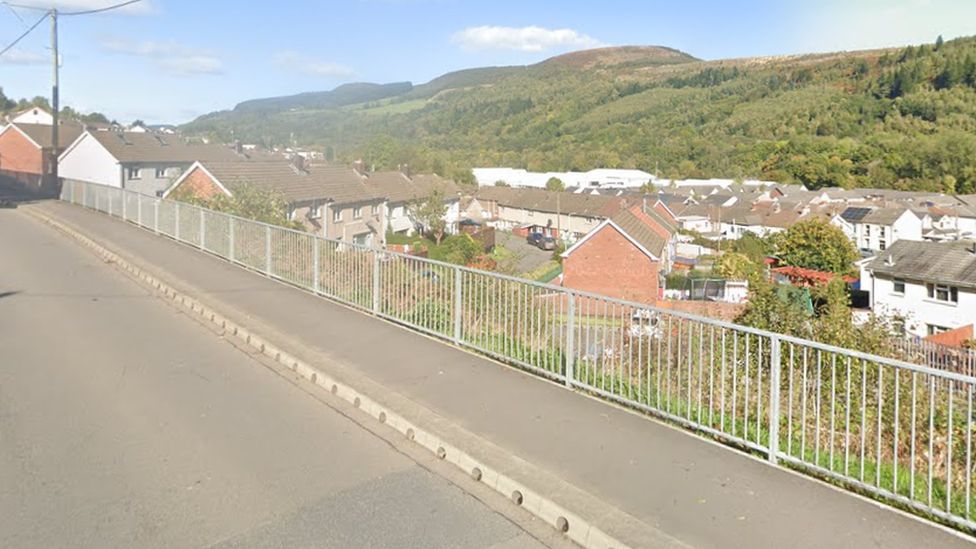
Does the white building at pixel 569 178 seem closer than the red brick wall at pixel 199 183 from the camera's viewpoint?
No

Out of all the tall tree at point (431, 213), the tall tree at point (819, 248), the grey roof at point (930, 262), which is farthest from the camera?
the tall tree at point (431, 213)

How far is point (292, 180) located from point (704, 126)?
462ft

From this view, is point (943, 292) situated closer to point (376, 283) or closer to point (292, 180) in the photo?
point (292, 180)

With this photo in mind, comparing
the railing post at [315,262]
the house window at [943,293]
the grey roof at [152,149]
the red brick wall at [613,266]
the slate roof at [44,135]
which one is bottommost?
the house window at [943,293]

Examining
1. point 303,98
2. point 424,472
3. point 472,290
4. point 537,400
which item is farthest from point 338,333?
point 303,98

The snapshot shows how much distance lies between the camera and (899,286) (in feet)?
123

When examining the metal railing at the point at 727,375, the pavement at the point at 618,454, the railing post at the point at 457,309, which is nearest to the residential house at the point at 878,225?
the metal railing at the point at 727,375

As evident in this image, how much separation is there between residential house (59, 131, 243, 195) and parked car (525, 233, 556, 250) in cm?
2430

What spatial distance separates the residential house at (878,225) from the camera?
64375mm

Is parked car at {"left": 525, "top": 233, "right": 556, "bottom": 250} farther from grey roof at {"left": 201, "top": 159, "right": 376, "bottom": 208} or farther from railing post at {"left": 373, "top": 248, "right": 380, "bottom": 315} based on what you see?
railing post at {"left": 373, "top": 248, "right": 380, "bottom": 315}

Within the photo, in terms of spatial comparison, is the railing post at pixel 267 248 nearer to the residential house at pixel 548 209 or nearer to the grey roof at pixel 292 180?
the grey roof at pixel 292 180

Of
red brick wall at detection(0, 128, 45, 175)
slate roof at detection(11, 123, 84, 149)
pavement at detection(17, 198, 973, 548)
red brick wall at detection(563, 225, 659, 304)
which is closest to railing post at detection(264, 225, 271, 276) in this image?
pavement at detection(17, 198, 973, 548)

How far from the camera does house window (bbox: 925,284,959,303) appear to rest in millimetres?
34594

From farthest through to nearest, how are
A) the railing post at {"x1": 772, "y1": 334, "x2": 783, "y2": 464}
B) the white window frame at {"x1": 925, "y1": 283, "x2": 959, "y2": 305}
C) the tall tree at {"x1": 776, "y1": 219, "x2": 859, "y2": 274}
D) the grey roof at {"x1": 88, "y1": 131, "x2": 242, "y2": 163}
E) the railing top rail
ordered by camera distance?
the tall tree at {"x1": 776, "y1": 219, "x2": 859, "y2": 274}
the grey roof at {"x1": 88, "y1": 131, "x2": 242, "y2": 163}
the white window frame at {"x1": 925, "y1": 283, "x2": 959, "y2": 305}
the railing post at {"x1": 772, "y1": 334, "x2": 783, "y2": 464}
the railing top rail
